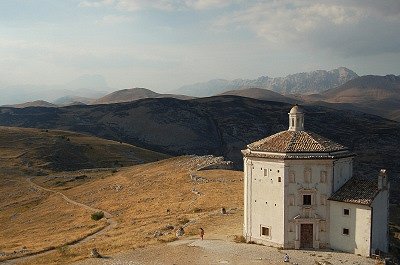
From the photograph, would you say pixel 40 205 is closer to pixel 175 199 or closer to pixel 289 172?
pixel 175 199

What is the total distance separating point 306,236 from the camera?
4034 cm

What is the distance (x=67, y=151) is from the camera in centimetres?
14225

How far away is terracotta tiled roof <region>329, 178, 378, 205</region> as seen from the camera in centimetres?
3866

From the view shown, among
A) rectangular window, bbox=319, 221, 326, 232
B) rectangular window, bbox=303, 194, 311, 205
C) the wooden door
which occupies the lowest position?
the wooden door

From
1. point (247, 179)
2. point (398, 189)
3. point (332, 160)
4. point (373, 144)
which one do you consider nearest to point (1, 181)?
point (247, 179)

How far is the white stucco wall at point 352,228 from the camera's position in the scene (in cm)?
3809

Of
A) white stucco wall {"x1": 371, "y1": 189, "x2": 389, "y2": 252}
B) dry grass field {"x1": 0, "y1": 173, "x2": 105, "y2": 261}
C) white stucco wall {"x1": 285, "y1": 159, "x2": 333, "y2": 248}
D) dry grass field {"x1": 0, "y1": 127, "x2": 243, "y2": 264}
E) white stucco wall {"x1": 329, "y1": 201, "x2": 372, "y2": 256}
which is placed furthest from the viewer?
dry grass field {"x1": 0, "y1": 173, "x2": 105, "y2": 261}

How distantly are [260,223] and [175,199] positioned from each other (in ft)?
95.1

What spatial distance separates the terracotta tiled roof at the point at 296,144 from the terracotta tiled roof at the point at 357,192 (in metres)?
3.52

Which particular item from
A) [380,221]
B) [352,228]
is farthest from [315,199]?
[380,221]

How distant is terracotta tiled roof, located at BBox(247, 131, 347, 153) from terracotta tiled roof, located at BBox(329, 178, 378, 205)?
139 inches

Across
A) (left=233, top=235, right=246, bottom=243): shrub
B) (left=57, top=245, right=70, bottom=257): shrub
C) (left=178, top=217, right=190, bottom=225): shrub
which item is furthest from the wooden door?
(left=57, top=245, right=70, bottom=257): shrub

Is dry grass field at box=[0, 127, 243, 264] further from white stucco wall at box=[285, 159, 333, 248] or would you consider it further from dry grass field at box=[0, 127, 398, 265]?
white stucco wall at box=[285, 159, 333, 248]

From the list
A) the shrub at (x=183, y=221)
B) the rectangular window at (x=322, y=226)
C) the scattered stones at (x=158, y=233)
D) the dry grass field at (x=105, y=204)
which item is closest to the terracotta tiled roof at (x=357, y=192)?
the rectangular window at (x=322, y=226)
